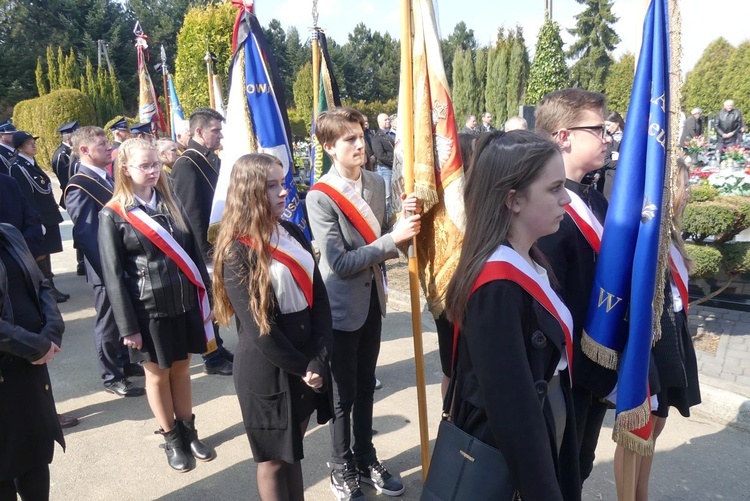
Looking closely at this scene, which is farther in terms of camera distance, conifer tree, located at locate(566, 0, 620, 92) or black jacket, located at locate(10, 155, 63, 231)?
conifer tree, located at locate(566, 0, 620, 92)

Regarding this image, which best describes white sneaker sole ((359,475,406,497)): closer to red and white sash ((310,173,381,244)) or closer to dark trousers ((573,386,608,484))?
dark trousers ((573,386,608,484))

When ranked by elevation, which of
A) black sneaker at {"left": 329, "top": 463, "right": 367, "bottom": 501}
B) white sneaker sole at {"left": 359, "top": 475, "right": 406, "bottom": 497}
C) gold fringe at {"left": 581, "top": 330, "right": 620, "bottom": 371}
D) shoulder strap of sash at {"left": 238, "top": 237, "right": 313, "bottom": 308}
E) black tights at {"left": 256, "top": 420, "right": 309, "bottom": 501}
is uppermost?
shoulder strap of sash at {"left": 238, "top": 237, "right": 313, "bottom": 308}

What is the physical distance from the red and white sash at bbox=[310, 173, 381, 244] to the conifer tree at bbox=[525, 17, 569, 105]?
52.8 feet

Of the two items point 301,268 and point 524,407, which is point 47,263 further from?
point 524,407

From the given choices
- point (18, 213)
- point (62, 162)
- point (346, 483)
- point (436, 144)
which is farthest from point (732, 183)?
point (62, 162)

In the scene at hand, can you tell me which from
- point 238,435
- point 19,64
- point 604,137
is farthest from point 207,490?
point 19,64

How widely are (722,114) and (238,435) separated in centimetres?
1630

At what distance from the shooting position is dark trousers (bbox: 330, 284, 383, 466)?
311cm

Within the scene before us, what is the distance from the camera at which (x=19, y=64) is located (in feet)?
125

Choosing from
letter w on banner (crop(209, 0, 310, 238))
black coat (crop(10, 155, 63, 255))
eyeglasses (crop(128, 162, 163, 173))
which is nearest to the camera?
eyeglasses (crop(128, 162, 163, 173))

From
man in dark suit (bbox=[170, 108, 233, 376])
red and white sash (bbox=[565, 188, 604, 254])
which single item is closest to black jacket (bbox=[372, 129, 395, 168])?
man in dark suit (bbox=[170, 108, 233, 376])

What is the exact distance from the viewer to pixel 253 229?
2.43m

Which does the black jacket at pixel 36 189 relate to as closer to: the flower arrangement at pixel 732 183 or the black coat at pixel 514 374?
the black coat at pixel 514 374

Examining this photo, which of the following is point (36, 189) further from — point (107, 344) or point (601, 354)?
point (601, 354)
